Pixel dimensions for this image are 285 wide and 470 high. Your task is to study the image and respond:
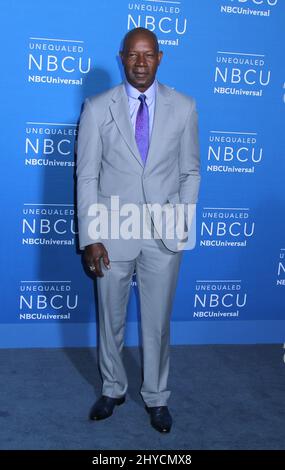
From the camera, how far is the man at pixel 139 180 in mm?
2469

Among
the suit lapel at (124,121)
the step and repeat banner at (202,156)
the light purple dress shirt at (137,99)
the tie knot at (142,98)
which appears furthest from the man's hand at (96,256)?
the step and repeat banner at (202,156)

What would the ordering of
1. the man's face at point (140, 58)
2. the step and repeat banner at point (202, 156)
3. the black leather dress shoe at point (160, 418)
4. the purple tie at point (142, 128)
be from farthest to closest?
the step and repeat banner at point (202, 156)
the black leather dress shoe at point (160, 418)
the purple tie at point (142, 128)
the man's face at point (140, 58)

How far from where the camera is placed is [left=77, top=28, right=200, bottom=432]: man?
8.10 ft

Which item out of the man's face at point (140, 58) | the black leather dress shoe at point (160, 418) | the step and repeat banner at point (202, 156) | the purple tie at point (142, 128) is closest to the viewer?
the man's face at point (140, 58)

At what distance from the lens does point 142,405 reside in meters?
2.89

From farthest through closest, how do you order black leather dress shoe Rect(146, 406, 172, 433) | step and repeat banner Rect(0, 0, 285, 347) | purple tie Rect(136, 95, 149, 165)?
step and repeat banner Rect(0, 0, 285, 347)
black leather dress shoe Rect(146, 406, 172, 433)
purple tie Rect(136, 95, 149, 165)

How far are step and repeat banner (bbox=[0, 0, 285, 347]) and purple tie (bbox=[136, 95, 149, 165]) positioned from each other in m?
0.80

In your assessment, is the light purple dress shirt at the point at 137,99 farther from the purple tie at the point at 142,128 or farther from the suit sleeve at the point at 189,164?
the suit sleeve at the point at 189,164

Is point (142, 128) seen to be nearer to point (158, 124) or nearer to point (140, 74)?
point (158, 124)

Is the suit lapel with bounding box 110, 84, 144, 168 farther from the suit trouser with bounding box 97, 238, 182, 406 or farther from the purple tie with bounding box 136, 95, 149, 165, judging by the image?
Answer: the suit trouser with bounding box 97, 238, 182, 406

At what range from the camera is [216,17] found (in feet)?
10.7

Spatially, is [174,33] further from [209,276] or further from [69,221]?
[209,276]

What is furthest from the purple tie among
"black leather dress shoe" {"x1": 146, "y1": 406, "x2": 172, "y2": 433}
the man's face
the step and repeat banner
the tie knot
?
"black leather dress shoe" {"x1": 146, "y1": 406, "x2": 172, "y2": 433}

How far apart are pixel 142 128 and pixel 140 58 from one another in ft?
0.97
